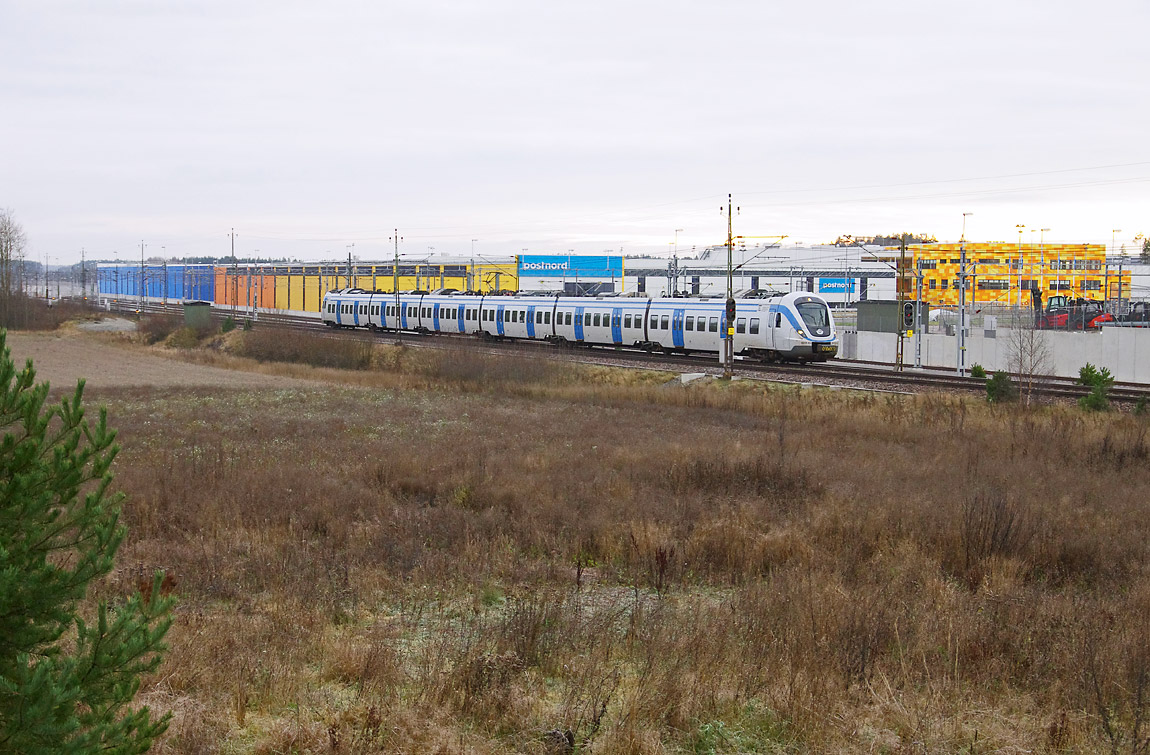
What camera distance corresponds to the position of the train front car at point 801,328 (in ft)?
126

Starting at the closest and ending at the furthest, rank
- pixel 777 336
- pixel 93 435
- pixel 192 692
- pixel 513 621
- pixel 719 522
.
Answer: pixel 93 435 → pixel 192 692 → pixel 513 621 → pixel 719 522 → pixel 777 336

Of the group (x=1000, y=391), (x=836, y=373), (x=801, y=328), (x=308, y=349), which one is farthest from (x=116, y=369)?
(x=1000, y=391)

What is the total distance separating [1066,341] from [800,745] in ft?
123

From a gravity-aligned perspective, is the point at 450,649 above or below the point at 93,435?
below

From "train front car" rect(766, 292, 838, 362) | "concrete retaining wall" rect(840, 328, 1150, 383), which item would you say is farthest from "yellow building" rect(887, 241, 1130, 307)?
"train front car" rect(766, 292, 838, 362)

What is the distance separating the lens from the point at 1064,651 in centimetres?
845

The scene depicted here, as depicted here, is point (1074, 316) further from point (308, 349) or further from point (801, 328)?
point (308, 349)

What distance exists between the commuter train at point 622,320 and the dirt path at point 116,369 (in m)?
14.3

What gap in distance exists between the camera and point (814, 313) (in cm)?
3859

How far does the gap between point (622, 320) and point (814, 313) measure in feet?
34.4

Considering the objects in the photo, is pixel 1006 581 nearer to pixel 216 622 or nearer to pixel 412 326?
pixel 216 622

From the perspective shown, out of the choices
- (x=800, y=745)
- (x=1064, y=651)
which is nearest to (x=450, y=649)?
(x=800, y=745)

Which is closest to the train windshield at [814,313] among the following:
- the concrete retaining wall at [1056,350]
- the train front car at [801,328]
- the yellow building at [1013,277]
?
the train front car at [801,328]

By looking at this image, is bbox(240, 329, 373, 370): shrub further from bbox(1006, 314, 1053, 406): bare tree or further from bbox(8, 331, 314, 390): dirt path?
bbox(1006, 314, 1053, 406): bare tree
